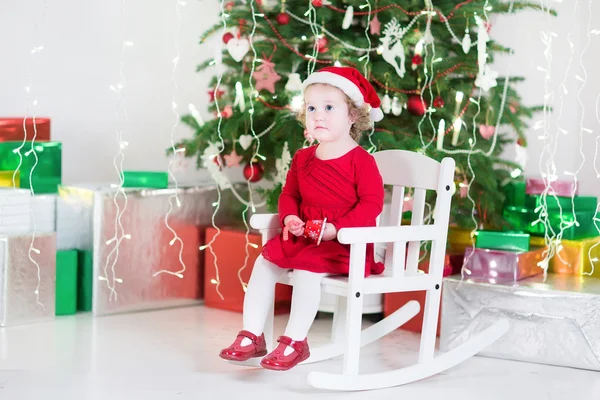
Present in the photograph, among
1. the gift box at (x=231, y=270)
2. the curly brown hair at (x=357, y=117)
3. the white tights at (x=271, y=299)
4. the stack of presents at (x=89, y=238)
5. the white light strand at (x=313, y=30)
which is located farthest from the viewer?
the gift box at (x=231, y=270)

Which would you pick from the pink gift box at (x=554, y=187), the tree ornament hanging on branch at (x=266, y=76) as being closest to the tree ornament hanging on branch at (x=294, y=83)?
the tree ornament hanging on branch at (x=266, y=76)

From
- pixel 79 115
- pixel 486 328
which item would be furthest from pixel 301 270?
pixel 79 115

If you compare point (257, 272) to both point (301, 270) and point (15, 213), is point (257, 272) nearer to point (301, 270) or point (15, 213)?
point (301, 270)

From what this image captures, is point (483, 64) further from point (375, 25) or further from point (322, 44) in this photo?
point (322, 44)

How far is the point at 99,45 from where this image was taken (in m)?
3.57

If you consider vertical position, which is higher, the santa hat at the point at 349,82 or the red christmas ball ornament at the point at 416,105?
the santa hat at the point at 349,82

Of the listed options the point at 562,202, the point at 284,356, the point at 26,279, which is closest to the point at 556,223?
the point at 562,202

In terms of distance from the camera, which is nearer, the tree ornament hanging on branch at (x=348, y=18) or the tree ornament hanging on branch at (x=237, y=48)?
the tree ornament hanging on branch at (x=348, y=18)

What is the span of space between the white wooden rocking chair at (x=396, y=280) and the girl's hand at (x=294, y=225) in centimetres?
12

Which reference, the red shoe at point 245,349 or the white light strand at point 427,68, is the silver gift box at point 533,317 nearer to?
the white light strand at point 427,68

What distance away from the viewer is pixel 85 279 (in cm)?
306

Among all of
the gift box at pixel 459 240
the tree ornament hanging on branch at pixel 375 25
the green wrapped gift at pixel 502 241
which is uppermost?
the tree ornament hanging on branch at pixel 375 25

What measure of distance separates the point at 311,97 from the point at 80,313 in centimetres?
126

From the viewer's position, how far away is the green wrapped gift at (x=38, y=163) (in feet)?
9.73
